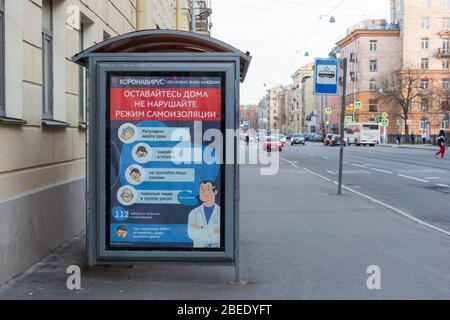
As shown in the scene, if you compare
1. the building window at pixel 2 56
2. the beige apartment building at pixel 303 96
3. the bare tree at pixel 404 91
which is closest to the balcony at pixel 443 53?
the bare tree at pixel 404 91

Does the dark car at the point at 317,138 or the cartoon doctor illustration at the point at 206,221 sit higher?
the dark car at the point at 317,138

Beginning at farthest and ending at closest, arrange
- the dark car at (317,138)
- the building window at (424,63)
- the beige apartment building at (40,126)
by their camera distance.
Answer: the dark car at (317,138) < the building window at (424,63) < the beige apartment building at (40,126)

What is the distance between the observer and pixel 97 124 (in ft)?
22.8

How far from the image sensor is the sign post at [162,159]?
22.5 ft

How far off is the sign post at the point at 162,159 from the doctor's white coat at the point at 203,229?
1 centimetres

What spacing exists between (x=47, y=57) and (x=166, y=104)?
3338 mm

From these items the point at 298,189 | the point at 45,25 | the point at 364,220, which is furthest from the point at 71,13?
the point at 298,189

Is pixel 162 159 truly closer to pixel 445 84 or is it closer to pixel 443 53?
pixel 445 84

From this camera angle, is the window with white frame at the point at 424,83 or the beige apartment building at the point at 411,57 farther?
the beige apartment building at the point at 411,57

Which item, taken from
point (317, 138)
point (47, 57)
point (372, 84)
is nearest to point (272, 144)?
point (47, 57)

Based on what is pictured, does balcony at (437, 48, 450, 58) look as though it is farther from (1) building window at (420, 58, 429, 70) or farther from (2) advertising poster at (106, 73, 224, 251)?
(2) advertising poster at (106, 73, 224, 251)

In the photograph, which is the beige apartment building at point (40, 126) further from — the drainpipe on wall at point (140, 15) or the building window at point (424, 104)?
the building window at point (424, 104)

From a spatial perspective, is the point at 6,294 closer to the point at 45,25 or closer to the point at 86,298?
the point at 86,298

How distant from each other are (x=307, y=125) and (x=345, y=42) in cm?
3938
